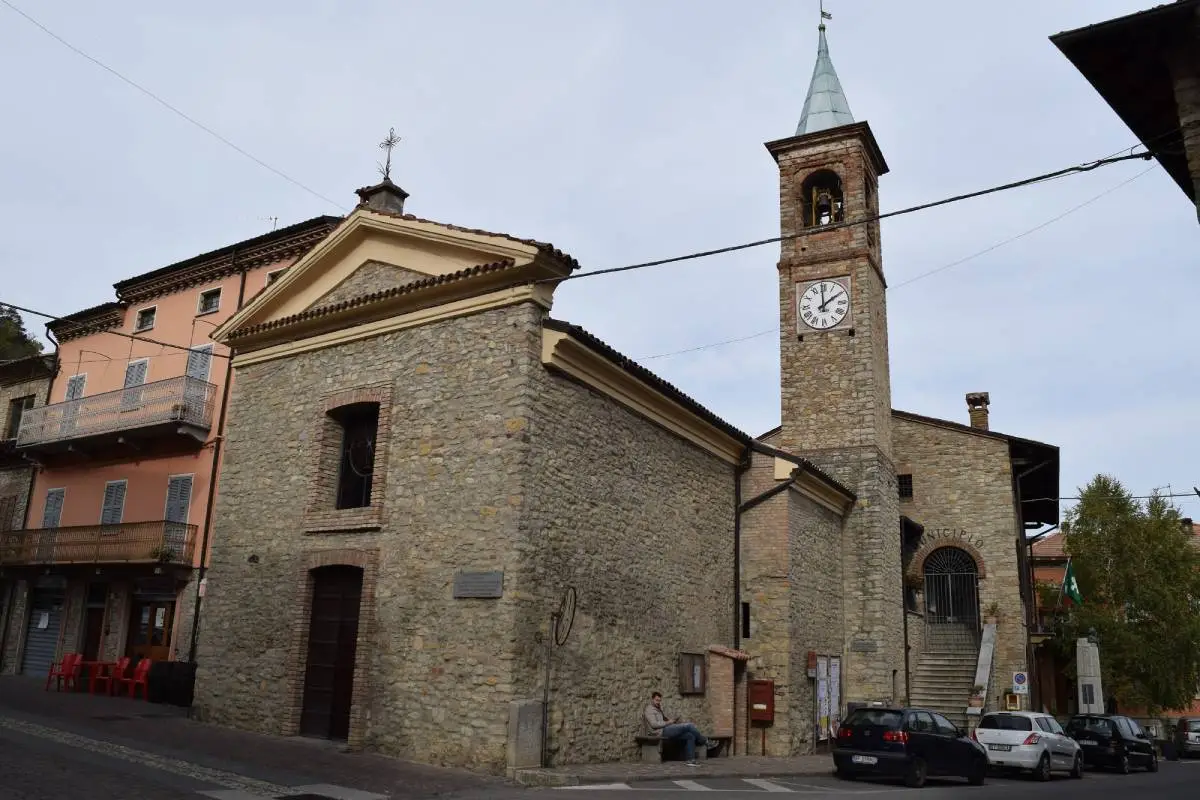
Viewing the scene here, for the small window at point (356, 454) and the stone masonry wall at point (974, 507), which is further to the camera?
the stone masonry wall at point (974, 507)

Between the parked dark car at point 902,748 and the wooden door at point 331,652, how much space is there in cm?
722

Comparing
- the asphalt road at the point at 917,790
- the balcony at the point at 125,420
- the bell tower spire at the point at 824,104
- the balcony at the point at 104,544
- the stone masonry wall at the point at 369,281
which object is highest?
the bell tower spire at the point at 824,104

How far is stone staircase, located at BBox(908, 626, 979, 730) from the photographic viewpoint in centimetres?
2178

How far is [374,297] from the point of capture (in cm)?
1326

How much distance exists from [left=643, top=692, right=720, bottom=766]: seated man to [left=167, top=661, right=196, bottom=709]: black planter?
27.7ft

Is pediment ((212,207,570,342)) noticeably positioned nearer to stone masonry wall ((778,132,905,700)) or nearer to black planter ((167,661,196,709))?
black planter ((167,661,196,709))

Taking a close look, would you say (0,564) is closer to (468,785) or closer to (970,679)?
(468,785)

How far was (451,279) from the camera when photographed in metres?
12.4

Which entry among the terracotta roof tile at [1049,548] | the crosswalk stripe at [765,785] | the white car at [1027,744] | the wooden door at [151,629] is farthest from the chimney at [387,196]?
the terracotta roof tile at [1049,548]

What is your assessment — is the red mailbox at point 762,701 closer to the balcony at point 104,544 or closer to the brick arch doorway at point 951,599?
the brick arch doorway at point 951,599

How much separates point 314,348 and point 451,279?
10.3ft

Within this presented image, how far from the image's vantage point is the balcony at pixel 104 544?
18578 millimetres

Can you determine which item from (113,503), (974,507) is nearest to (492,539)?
(113,503)

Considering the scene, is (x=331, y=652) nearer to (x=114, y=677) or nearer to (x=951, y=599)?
(x=114, y=677)
